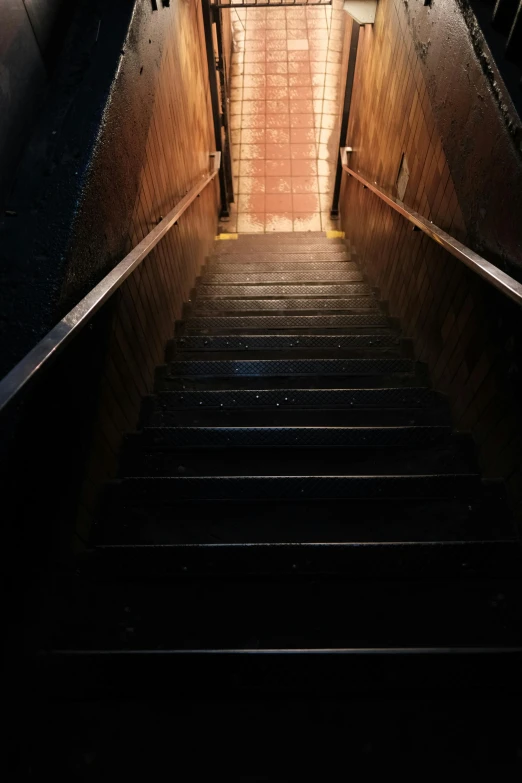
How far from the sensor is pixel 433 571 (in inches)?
62.3

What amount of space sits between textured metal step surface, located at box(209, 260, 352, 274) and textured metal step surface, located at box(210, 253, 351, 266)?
0.10 meters

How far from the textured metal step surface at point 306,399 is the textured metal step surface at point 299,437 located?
0.27m

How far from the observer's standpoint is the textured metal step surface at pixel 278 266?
4.89 m

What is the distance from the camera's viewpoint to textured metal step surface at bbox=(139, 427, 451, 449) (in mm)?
2102

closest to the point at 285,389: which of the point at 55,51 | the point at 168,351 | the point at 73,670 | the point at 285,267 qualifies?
the point at 168,351

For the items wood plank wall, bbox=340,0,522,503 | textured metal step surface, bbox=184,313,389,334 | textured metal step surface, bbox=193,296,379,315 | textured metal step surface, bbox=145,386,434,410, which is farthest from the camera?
textured metal step surface, bbox=193,296,379,315

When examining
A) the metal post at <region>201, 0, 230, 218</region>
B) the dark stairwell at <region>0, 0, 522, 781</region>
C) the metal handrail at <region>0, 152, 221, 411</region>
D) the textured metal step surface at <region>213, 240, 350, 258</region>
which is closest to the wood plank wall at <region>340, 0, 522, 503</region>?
the dark stairwell at <region>0, 0, 522, 781</region>

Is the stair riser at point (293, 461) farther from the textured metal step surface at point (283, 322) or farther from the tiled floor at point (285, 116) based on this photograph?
the tiled floor at point (285, 116)

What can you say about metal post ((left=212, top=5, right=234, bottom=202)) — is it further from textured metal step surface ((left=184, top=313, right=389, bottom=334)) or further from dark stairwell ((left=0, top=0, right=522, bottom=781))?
textured metal step surface ((left=184, top=313, right=389, bottom=334))

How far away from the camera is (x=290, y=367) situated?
2.72 m

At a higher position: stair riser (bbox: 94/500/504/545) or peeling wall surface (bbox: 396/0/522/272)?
peeling wall surface (bbox: 396/0/522/272)

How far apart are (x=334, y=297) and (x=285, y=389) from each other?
67.9 inches

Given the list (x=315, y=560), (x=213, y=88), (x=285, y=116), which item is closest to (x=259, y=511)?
(x=315, y=560)

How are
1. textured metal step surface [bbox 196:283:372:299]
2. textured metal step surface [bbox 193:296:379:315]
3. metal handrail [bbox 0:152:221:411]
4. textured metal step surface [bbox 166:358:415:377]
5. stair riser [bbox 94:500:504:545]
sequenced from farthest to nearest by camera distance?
textured metal step surface [bbox 196:283:372:299] < textured metal step surface [bbox 193:296:379:315] < textured metal step surface [bbox 166:358:415:377] < stair riser [bbox 94:500:504:545] < metal handrail [bbox 0:152:221:411]
